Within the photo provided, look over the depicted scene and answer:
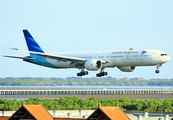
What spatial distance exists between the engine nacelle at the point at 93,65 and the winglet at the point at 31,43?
20222mm

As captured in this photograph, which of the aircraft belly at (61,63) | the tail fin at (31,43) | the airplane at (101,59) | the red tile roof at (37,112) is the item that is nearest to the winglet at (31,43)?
the tail fin at (31,43)

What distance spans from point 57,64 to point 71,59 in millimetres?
8115

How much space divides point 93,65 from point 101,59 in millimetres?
2928

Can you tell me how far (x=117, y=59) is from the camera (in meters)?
78.6

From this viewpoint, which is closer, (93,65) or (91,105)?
(93,65)

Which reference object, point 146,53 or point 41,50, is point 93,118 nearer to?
point 146,53

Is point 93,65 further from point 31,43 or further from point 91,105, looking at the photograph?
point 91,105

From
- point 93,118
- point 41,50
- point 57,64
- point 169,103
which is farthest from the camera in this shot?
point 169,103

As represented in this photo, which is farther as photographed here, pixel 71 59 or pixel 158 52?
pixel 71 59

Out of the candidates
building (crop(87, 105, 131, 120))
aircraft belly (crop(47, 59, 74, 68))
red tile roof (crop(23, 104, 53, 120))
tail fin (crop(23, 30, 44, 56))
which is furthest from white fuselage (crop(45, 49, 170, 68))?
building (crop(87, 105, 131, 120))

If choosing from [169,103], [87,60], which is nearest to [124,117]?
[87,60]

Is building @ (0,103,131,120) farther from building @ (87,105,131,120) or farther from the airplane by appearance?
the airplane

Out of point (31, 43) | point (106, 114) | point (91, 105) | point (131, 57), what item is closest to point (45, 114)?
point (106, 114)

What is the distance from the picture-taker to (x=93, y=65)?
79.6m
